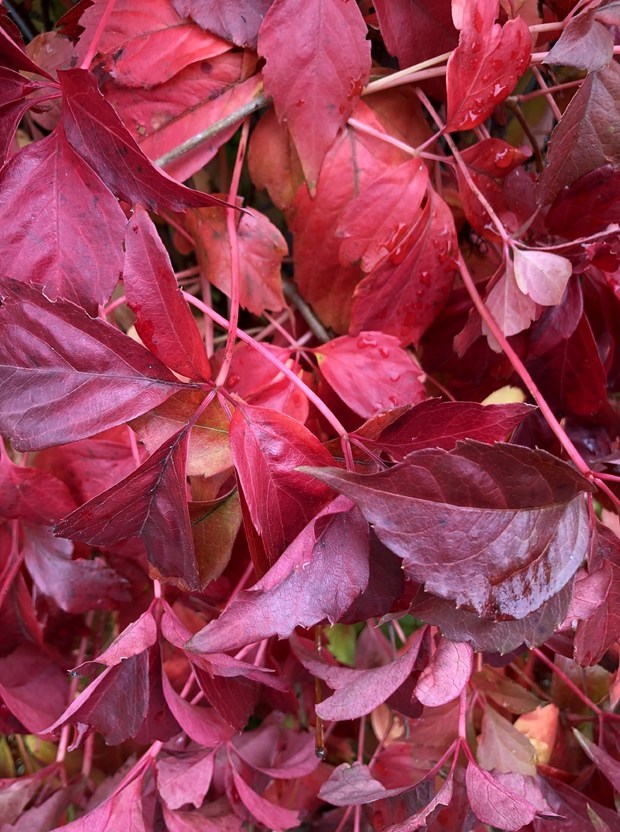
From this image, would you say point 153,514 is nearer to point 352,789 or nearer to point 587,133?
point 352,789

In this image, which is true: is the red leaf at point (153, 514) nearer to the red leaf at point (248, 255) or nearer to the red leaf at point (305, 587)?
the red leaf at point (305, 587)

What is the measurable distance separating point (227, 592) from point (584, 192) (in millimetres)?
419

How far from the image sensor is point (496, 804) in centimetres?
35

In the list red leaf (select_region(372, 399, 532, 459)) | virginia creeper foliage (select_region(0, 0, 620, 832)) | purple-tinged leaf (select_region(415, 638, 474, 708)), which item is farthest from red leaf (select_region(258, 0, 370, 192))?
purple-tinged leaf (select_region(415, 638, 474, 708))

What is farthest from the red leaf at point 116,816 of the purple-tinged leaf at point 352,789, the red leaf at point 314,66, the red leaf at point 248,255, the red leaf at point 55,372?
the red leaf at point 314,66

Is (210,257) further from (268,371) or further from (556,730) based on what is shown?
(556,730)

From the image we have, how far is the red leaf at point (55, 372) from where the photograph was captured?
1.08ft

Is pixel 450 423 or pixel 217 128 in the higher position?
pixel 217 128

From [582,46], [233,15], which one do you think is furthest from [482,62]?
[233,15]

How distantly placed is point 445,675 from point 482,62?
0.41 meters

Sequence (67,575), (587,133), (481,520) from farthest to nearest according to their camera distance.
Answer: (67,575) < (587,133) < (481,520)

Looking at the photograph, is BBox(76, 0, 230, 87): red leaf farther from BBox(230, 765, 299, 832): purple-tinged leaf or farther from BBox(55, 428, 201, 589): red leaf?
BBox(230, 765, 299, 832): purple-tinged leaf

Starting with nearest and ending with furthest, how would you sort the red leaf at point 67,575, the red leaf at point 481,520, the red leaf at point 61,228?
the red leaf at point 481,520 → the red leaf at point 61,228 → the red leaf at point 67,575

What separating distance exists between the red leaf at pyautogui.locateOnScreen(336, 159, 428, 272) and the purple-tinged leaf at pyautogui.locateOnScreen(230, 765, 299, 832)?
414 millimetres
